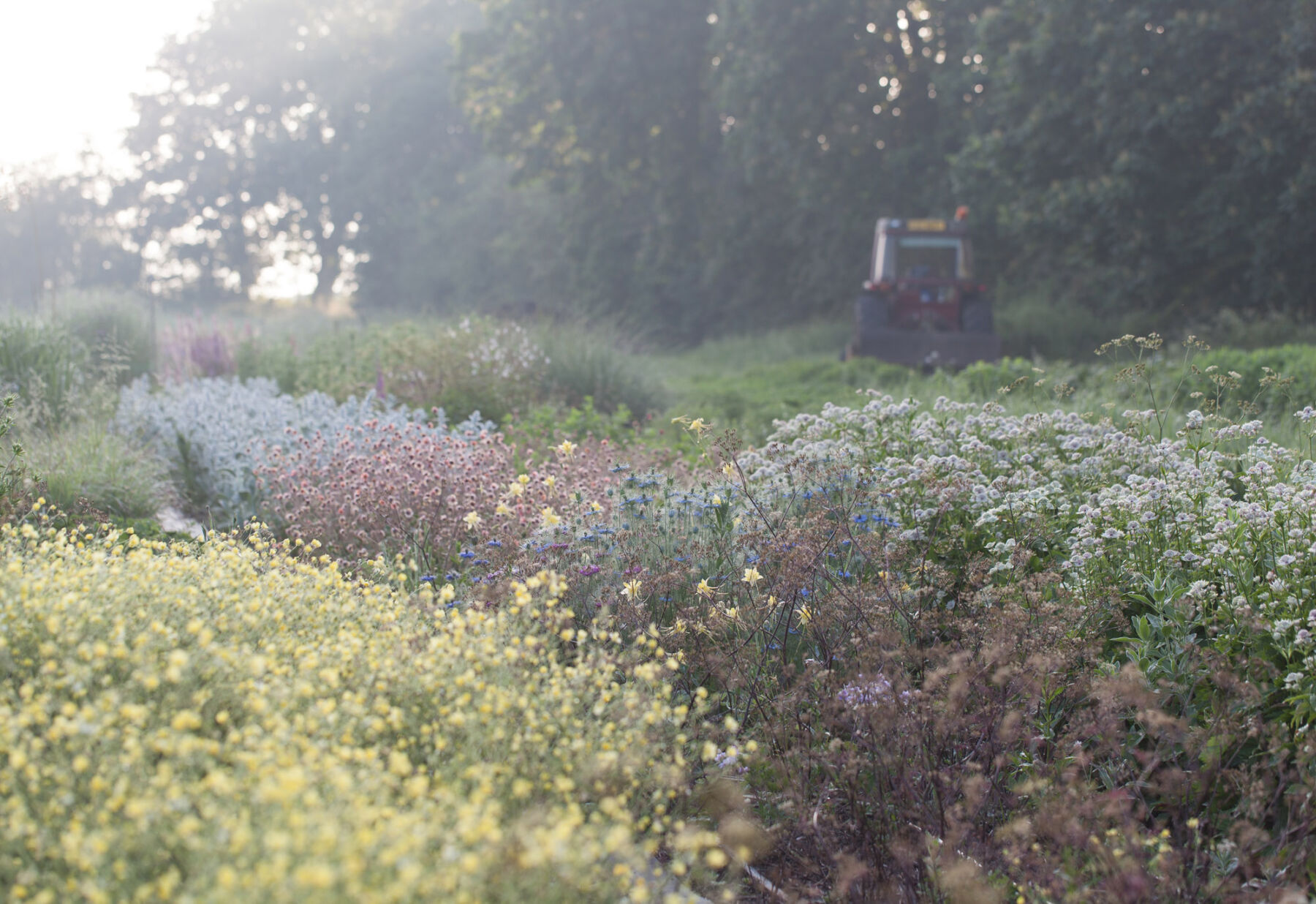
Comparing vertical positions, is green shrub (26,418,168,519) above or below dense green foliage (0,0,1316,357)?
below

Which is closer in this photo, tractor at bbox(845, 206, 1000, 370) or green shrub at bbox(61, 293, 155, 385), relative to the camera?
green shrub at bbox(61, 293, 155, 385)

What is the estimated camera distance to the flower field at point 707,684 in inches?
78.4

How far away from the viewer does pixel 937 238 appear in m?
15.3

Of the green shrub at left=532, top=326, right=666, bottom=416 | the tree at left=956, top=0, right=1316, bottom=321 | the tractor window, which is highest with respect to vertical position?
the tree at left=956, top=0, right=1316, bottom=321

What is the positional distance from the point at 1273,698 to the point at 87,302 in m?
13.1

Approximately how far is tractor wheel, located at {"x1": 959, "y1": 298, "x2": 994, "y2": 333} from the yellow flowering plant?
11.9 meters

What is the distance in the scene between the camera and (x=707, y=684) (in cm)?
357

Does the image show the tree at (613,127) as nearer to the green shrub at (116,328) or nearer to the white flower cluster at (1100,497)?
the green shrub at (116,328)

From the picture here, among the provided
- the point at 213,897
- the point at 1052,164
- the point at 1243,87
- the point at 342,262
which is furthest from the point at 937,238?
the point at 342,262

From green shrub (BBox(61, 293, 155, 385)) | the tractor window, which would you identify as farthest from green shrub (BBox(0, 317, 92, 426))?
the tractor window

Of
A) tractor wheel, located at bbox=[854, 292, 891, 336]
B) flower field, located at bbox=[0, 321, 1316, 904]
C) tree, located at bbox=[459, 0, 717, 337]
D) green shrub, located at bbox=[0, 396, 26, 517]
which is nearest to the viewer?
flower field, located at bbox=[0, 321, 1316, 904]

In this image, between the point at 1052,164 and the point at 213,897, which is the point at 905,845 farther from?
the point at 1052,164

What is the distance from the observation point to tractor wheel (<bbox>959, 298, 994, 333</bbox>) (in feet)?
46.1

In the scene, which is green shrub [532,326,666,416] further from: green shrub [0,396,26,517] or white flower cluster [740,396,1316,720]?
green shrub [0,396,26,517]
